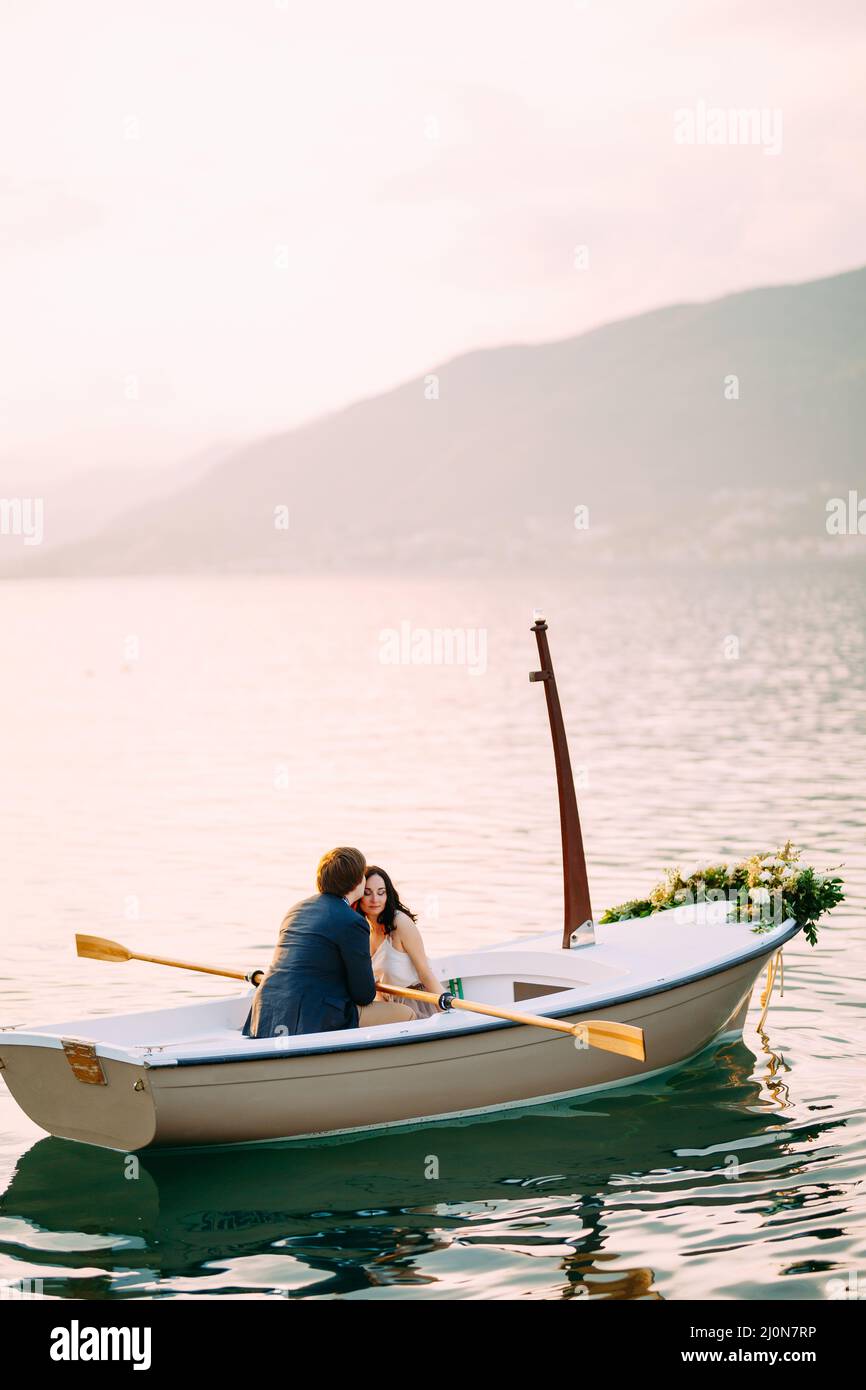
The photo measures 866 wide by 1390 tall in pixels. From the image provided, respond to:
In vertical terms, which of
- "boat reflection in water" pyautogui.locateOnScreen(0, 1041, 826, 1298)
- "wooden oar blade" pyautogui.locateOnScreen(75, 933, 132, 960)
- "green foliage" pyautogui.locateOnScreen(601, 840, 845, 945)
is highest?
"green foliage" pyautogui.locateOnScreen(601, 840, 845, 945)

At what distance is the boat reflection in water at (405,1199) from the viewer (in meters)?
8.44

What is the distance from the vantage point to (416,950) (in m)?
10.7

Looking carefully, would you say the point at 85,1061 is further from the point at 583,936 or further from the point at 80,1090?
the point at 583,936

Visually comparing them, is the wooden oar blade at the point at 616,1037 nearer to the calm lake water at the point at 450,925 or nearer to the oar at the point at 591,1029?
the oar at the point at 591,1029

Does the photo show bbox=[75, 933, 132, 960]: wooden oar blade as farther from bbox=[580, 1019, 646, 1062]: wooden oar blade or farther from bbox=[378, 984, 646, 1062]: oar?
bbox=[580, 1019, 646, 1062]: wooden oar blade

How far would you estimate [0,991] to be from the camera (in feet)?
46.4

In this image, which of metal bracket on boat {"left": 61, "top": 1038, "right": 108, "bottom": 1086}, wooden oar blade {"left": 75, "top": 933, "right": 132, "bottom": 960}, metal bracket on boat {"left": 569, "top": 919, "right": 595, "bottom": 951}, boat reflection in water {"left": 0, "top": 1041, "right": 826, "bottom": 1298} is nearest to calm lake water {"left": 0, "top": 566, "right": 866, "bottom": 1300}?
boat reflection in water {"left": 0, "top": 1041, "right": 826, "bottom": 1298}

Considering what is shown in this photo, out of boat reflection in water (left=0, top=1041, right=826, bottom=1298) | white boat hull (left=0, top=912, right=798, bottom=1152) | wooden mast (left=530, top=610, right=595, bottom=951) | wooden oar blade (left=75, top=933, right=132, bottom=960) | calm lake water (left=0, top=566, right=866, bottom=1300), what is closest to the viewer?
boat reflection in water (left=0, top=1041, right=826, bottom=1298)

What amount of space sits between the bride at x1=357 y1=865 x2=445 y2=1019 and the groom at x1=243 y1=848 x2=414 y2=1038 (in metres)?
0.57

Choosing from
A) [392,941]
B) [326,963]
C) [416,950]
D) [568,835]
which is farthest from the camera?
[568,835]

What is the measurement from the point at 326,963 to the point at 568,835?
7.83 ft

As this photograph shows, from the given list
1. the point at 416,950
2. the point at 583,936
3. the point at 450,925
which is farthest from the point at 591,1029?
the point at 450,925

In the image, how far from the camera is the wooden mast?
38.0ft

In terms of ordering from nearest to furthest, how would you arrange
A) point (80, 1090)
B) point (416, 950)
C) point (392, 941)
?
point (80, 1090), point (416, 950), point (392, 941)
